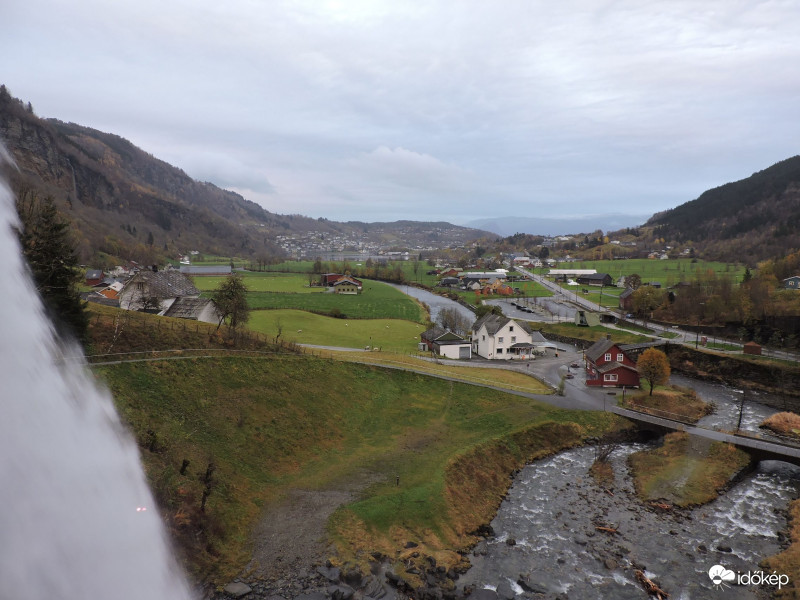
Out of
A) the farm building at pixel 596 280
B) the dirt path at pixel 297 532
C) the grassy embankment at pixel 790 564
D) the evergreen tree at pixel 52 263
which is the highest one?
the evergreen tree at pixel 52 263

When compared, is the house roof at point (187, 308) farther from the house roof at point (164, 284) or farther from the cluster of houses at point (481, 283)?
the cluster of houses at point (481, 283)

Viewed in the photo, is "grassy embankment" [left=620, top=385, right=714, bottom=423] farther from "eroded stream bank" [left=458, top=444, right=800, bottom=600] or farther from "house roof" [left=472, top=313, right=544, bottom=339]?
"house roof" [left=472, top=313, right=544, bottom=339]

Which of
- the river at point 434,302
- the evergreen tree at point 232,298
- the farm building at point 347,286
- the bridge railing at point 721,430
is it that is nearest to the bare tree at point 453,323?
the river at point 434,302

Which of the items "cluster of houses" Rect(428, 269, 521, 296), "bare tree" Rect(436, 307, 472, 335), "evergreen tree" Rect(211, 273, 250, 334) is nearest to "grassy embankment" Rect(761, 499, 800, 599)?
"evergreen tree" Rect(211, 273, 250, 334)

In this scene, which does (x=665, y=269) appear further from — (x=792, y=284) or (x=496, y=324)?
(x=496, y=324)

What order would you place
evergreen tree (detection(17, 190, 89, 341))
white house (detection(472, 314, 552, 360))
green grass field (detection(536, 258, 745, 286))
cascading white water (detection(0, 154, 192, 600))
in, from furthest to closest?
green grass field (detection(536, 258, 745, 286))
white house (detection(472, 314, 552, 360))
evergreen tree (detection(17, 190, 89, 341))
cascading white water (detection(0, 154, 192, 600))

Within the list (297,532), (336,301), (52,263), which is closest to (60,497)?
(297,532)
